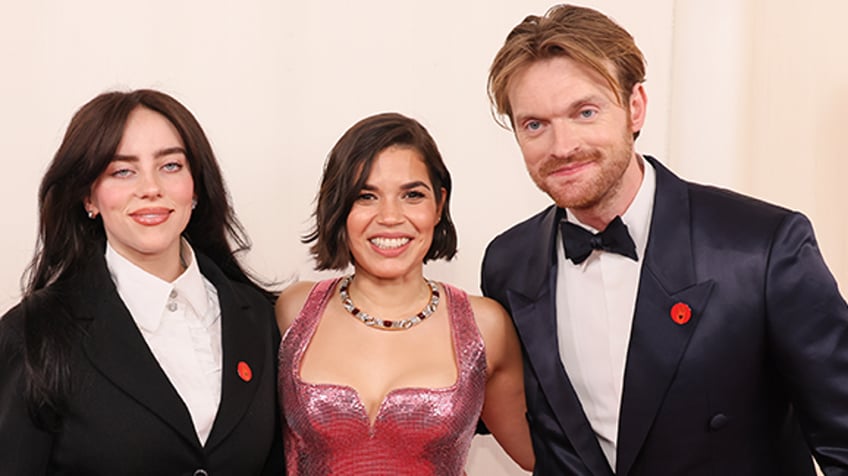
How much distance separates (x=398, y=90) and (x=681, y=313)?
1.35 metres

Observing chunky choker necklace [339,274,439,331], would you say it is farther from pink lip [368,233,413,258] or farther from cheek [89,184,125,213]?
cheek [89,184,125,213]

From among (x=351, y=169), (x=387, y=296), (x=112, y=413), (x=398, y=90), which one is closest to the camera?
(x=112, y=413)

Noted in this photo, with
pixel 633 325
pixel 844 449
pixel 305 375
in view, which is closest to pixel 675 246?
pixel 633 325

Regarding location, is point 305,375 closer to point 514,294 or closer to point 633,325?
point 514,294

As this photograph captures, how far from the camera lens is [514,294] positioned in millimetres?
2312

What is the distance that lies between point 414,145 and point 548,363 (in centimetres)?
62

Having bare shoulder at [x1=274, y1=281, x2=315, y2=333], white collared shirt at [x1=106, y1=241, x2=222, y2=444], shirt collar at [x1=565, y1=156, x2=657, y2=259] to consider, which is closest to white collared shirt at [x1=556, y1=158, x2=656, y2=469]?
shirt collar at [x1=565, y1=156, x2=657, y2=259]

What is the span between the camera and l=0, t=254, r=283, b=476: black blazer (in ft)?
6.20

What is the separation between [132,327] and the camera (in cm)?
202

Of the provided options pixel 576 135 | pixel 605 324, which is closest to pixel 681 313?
pixel 605 324

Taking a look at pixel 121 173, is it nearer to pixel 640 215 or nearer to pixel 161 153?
pixel 161 153

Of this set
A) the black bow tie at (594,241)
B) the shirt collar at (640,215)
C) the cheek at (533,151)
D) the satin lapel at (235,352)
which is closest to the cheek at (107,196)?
the satin lapel at (235,352)

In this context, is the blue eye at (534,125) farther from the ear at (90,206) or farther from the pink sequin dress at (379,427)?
the ear at (90,206)

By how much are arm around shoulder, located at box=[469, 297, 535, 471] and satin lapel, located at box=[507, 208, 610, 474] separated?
0.13m
